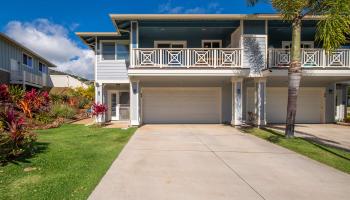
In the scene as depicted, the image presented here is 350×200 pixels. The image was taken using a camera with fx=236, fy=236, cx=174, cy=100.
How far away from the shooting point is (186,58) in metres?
13.6

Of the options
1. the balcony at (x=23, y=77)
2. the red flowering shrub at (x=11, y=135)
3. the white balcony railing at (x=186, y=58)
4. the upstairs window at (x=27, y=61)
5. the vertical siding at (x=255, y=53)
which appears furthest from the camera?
the upstairs window at (x=27, y=61)

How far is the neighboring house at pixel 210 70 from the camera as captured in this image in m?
13.4

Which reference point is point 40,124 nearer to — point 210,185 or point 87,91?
point 210,185

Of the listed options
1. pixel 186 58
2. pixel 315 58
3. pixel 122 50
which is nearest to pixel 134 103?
pixel 186 58

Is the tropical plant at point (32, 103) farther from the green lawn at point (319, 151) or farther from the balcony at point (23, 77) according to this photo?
the green lawn at point (319, 151)

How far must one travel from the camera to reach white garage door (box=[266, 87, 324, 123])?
651 inches

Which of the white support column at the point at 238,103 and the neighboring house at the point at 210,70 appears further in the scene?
the white support column at the point at 238,103

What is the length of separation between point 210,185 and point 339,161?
4.48m

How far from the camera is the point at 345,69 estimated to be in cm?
1325

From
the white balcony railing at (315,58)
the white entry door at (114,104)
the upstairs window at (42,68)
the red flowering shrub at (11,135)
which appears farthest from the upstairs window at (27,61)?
the white balcony railing at (315,58)

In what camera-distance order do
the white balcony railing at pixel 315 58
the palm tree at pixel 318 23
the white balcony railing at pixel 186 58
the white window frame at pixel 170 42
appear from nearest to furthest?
1. the palm tree at pixel 318 23
2. the white balcony railing at pixel 186 58
3. the white balcony railing at pixel 315 58
4. the white window frame at pixel 170 42

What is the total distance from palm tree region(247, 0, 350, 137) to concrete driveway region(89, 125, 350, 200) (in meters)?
3.30

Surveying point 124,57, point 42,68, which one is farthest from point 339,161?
point 42,68

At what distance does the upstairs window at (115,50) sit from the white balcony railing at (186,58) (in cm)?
281
